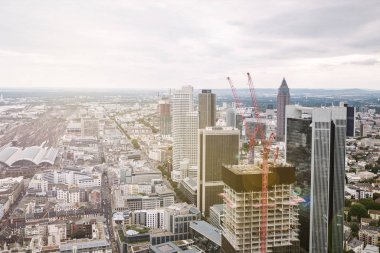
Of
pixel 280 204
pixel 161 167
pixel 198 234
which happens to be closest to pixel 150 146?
pixel 161 167

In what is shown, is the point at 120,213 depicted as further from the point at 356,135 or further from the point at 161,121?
A: the point at 356,135

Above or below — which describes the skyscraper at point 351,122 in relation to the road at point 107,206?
above

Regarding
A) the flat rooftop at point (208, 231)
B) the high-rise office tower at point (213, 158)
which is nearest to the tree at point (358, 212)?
the high-rise office tower at point (213, 158)

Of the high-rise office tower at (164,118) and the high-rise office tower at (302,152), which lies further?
the high-rise office tower at (164,118)

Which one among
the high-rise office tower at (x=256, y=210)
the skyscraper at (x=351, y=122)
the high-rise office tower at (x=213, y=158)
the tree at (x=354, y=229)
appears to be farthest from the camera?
the skyscraper at (x=351, y=122)

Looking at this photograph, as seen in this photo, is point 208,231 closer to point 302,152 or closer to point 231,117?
point 302,152

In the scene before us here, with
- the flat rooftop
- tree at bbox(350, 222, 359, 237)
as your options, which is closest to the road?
the flat rooftop

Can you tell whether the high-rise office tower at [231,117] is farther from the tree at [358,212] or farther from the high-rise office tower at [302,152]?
the high-rise office tower at [302,152]
